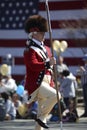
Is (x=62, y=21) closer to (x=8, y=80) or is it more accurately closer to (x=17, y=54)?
(x=17, y=54)

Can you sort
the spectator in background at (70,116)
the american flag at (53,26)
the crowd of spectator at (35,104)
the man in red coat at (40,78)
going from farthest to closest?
1. the american flag at (53,26)
2. the crowd of spectator at (35,104)
3. the spectator in background at (70,116)
4. the man in red coat at (40,78)

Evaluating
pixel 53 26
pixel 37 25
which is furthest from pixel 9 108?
pixel 53 26

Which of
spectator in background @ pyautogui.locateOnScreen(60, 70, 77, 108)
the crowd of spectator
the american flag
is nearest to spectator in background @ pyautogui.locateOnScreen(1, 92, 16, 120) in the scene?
the crowd of spectator

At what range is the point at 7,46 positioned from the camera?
83.8 feet

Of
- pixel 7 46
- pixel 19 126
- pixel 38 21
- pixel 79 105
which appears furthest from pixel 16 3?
pixel 38 21

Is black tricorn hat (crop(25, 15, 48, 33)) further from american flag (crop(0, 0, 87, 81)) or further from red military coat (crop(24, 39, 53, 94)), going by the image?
Result: american flag (crop(0, 0, 87, 81))

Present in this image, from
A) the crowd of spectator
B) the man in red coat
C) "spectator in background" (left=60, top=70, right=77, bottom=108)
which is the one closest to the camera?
the man in red coat

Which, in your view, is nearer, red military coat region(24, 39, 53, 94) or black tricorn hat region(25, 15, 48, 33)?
red military coat region(24, 39, 53, 94)

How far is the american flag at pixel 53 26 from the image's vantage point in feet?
80.5

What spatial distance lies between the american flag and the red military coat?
15834 millimetres

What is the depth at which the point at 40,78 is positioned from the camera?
818 cm

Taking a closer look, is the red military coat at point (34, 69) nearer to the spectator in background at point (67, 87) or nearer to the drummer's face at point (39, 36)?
the drummer's face at point (39, 36)

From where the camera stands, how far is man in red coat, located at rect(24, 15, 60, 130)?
809 centimetres

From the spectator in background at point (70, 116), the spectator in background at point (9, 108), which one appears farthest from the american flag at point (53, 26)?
the spectator in background at point (70, 116)
